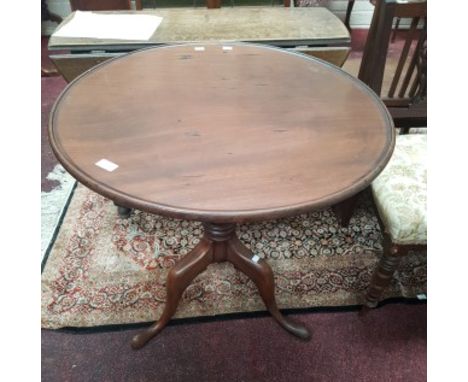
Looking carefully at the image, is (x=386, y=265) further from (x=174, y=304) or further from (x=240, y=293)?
(x=174, y=304)

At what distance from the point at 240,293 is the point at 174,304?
24 cm

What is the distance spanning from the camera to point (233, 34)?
1.43m

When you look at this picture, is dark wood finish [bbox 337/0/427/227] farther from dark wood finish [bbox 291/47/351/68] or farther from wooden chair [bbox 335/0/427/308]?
dark wood finish [bbox 291/47/351/68]

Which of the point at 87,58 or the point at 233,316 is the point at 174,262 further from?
the point at 87,58

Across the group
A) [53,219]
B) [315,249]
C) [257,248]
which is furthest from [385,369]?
[53,219]

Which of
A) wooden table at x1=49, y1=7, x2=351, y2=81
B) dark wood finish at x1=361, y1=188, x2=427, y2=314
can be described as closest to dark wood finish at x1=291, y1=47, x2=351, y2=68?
wooden table at x1=49, y1=7, x2=351, y2=81

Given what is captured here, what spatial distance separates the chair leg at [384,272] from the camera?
982 mm

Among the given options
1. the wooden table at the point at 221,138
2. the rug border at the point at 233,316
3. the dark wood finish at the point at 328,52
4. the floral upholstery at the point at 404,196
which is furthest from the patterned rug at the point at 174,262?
the dark wood finish at the point at 328,52

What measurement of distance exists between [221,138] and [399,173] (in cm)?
54

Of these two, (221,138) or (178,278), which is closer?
(221,138)

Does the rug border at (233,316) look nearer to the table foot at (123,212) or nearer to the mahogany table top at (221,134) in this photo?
the table foot at (123,212)

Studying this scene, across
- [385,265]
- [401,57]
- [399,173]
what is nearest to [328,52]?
[401,57]

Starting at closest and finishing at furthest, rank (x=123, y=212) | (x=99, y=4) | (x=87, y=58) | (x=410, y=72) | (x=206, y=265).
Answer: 1. (x=206, y=265)
2. (x=410, y=72)
3. (x=87, y=58)
4. (x=123, y=212)
5. (x=99, y=4)

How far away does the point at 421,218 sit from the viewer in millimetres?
912
